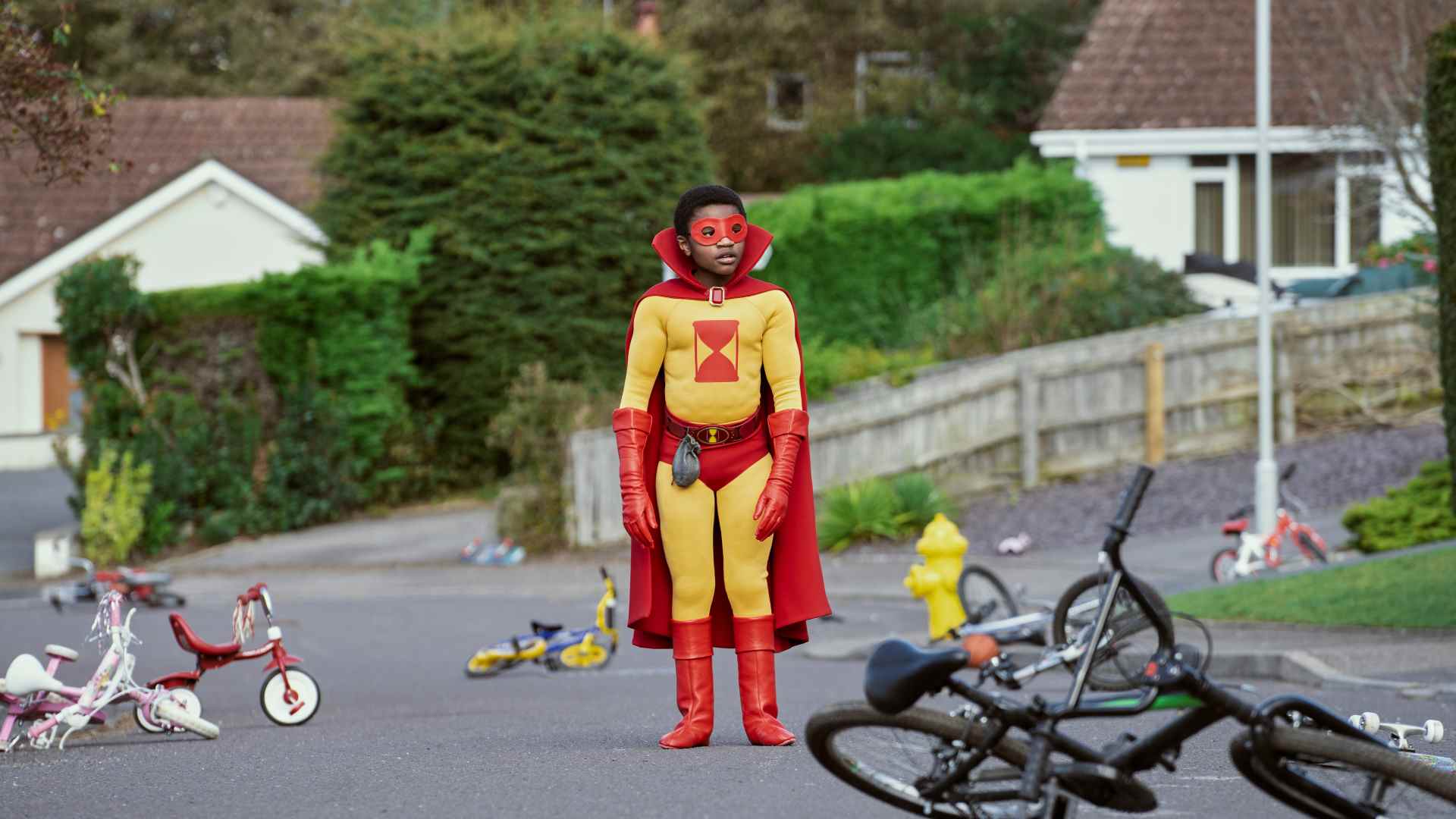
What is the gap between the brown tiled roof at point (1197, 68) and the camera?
25531 mm

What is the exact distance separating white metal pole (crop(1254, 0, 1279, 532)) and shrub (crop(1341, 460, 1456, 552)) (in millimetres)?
626

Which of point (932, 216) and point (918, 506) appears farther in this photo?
point (932, 216)

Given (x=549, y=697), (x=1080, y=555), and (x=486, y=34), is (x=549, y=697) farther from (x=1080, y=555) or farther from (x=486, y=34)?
(x=486, y=34)

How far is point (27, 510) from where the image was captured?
77.8 ft

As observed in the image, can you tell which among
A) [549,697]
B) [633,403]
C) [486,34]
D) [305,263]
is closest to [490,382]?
[305,263]

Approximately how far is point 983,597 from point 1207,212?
49.6 feet

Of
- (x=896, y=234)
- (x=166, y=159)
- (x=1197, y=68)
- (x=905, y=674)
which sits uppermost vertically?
(x=1197, y=68)

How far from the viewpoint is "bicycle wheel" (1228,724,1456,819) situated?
14.6 ft

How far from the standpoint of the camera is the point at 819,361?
18.6m

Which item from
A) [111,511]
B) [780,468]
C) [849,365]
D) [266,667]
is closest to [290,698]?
[266,667]

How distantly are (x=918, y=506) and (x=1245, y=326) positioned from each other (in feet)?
15.7

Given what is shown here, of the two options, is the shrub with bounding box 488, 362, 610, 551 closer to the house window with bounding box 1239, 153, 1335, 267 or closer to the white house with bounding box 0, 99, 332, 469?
the house window with bounding box 1239, 153, 1335, 267

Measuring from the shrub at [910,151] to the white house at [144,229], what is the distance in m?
9.44

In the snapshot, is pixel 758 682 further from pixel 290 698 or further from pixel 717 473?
pixel 290 698
